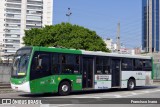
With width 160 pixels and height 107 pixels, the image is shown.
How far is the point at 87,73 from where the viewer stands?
75.7 ft

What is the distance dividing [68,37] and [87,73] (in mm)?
30795

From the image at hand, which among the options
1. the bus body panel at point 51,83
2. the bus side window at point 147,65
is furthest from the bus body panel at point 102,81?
the bus side window at point 147,65

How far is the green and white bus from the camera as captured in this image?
19.8 meters

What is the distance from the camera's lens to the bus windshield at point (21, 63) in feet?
64.9

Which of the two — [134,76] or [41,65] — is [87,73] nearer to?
[41,65]

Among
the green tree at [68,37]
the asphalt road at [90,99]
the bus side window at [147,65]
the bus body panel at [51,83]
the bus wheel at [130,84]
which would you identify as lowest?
the asphalt road at [90,99]

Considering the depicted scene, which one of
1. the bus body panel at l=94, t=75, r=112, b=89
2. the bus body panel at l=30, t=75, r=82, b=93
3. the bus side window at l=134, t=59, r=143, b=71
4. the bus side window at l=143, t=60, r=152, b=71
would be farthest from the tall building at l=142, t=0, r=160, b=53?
the bus body panel at l=30, t=75, r=82, b=93

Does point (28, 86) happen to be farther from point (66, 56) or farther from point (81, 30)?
point (81, 30)

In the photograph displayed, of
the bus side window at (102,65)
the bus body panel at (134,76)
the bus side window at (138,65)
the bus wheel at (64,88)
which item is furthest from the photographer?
→ the bus side window at (138,65)

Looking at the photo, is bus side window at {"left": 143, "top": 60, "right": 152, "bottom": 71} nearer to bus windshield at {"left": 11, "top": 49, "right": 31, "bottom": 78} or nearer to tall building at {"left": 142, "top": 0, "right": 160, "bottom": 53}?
bus windshield at {"left": 11, "top": 49, "right": 31, "bottom": 78}

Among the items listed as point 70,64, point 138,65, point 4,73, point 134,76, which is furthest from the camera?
point 4,73

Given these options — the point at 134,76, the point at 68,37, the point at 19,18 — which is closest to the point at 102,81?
the point at 134,76

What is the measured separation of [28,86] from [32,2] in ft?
436

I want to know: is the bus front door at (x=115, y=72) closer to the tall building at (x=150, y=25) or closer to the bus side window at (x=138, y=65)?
the bus side window at (x=138, y=65)
